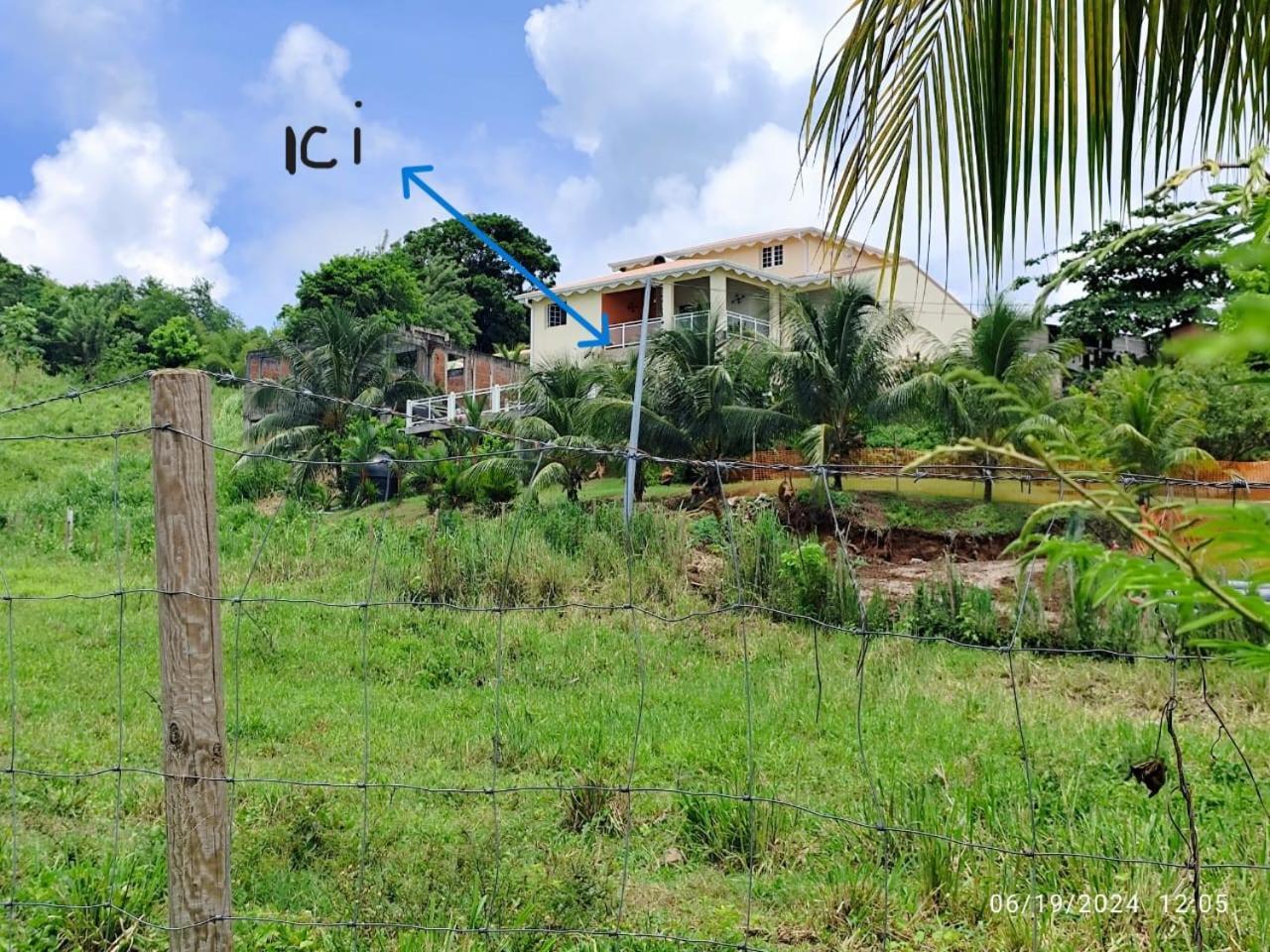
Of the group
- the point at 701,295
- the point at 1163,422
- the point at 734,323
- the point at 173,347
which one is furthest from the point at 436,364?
the point at 1163,422

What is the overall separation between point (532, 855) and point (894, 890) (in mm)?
1169

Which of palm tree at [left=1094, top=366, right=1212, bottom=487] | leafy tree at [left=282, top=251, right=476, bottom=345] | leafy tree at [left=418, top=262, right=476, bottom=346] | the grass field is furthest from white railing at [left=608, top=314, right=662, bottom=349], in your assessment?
the grass field

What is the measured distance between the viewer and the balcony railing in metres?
17.0

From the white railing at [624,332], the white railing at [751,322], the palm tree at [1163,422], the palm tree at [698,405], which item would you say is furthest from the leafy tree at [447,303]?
the palm tree at [1163,422]

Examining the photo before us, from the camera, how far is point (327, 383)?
73.4ft

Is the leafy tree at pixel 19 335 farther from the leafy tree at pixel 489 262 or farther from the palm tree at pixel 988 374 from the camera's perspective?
the palm tree at pixel 988 374

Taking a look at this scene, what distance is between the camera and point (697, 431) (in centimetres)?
1588

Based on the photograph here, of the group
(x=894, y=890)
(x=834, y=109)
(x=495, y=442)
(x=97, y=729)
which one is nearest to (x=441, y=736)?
(x=97, y=729)

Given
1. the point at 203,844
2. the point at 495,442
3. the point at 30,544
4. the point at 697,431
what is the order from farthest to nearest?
the point at 495,442 → the point at 697,431 → the point at 30,544 → the point at 203,844

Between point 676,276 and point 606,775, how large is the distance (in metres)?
22.9

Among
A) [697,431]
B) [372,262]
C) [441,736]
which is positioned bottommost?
[441,736]

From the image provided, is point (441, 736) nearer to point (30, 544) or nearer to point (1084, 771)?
point (1084, 771)

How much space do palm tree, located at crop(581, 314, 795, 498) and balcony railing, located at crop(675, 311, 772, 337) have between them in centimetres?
36

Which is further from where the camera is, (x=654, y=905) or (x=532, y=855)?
(x=532, y=855)
